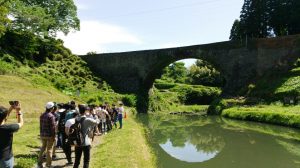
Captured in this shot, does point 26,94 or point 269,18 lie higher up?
point 269,18

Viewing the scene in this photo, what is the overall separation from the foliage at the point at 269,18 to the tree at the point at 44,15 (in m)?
23.9

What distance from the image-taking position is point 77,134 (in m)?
9.58

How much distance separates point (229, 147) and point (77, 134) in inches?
391

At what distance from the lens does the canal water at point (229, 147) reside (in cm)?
1385

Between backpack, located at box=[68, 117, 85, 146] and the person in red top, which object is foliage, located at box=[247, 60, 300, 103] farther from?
backpack, located at box=[68, 117, 85, 146]

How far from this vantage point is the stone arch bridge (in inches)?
1635

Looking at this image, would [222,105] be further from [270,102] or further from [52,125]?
[52,125]

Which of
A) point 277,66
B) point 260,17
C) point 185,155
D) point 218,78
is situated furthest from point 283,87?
point 218,78

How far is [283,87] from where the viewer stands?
36.3 meters

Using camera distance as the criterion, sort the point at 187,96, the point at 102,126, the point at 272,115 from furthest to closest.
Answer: the point at 187,96 < the point at 272,115 < the point at 102,126

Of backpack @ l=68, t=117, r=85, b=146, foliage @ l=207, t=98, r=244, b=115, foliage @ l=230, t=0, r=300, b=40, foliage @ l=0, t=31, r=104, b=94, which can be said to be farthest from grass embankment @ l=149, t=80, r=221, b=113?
backpack @ l=68, t=117, r=85, b=146

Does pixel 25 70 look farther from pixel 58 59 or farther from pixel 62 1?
pixel 62 1

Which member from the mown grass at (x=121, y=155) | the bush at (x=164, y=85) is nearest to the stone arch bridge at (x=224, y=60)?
the bush at (x=164, y=85)

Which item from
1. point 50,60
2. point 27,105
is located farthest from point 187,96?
point 27,105
